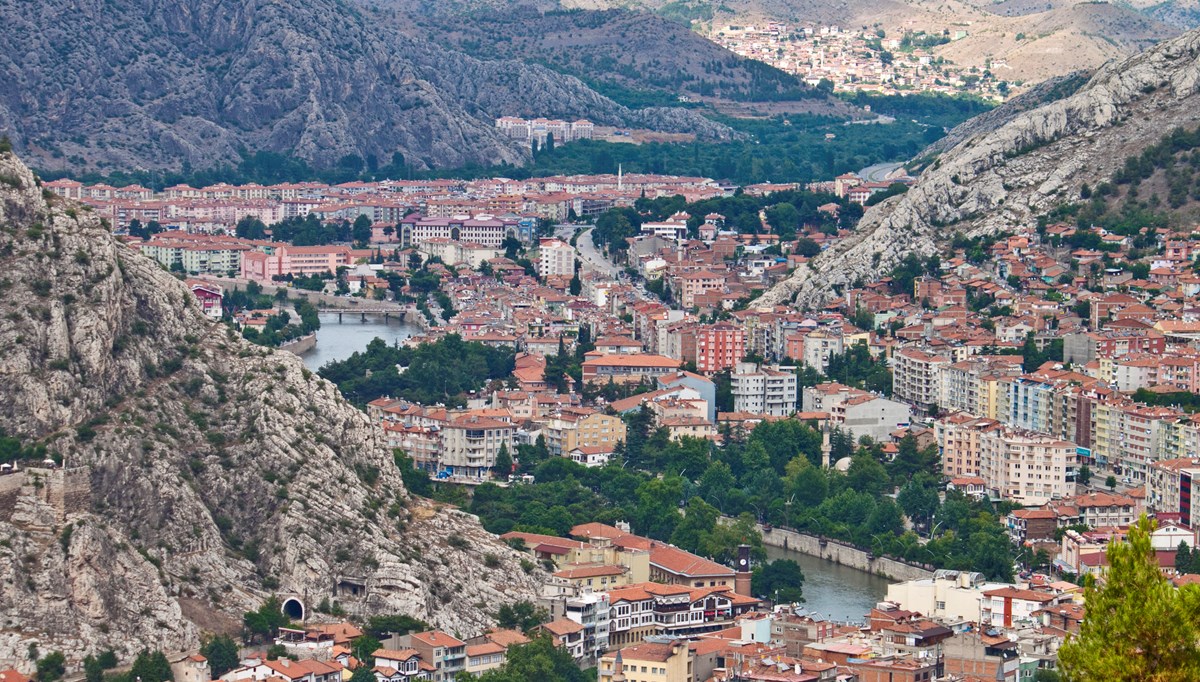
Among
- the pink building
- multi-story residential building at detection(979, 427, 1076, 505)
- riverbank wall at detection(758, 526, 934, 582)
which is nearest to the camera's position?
riverbank wall at detection(758, 526, 934, 582)

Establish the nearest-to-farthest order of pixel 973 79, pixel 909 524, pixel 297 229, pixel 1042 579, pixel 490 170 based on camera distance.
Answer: pixel 1042 579
pixel 909 524
pixel 297 229
pixel 490 170
pixel 973 79

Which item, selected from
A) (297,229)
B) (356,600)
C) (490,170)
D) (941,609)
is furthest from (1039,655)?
(490,170)

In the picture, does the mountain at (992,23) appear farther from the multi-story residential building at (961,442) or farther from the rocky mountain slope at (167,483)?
the rocky mountain slope at (167,483)

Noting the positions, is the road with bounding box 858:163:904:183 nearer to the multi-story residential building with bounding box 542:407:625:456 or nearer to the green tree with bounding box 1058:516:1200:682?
the multi-story residential building with bounding box 542:407:625:456

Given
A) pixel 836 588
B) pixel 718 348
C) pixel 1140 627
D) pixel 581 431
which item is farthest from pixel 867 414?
pixel 1140 627

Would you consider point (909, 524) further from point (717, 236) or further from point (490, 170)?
point (490, 170)

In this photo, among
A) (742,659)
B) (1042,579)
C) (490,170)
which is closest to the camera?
(742,659)

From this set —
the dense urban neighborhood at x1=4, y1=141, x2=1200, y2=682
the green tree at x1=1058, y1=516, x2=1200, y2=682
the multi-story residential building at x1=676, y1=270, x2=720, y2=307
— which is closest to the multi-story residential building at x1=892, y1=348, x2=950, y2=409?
the dense urban neighborhood at x1=4, y1=141, x2=1200, y2=682
